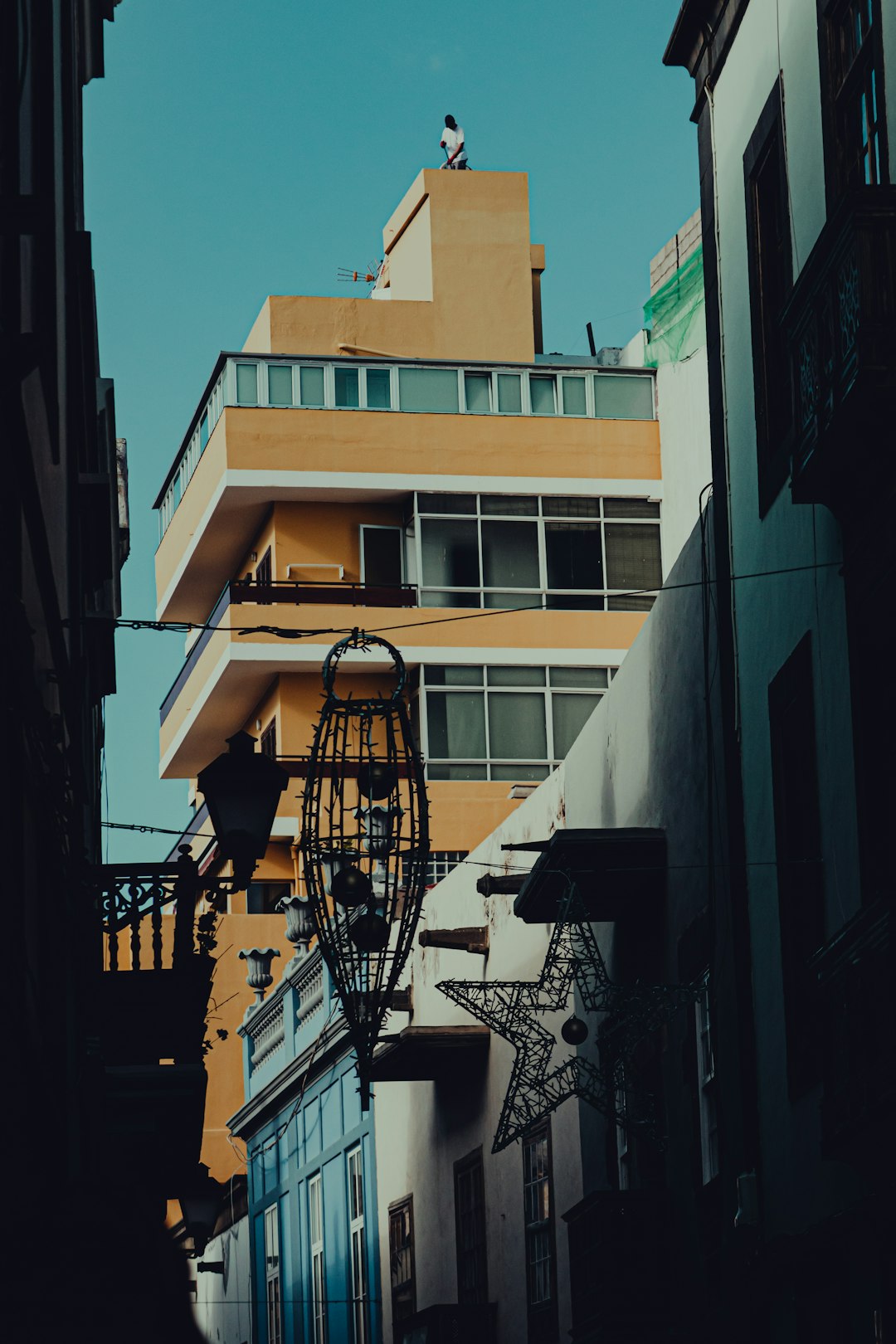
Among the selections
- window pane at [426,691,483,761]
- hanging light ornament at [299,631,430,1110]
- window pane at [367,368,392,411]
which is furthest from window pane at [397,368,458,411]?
hanging light ornament at [299,631,430,1110]

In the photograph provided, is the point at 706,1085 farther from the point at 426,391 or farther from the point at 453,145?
the point at 453,145

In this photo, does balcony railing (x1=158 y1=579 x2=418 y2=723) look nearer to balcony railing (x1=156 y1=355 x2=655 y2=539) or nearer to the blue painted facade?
balcony railing (x1=156 y1=355 x2=655 y2=539)

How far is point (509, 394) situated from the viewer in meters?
34.3

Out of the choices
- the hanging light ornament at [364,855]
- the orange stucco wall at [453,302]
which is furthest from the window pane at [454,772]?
the hanging light ornament at [364,855]

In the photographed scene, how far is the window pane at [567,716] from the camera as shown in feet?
109

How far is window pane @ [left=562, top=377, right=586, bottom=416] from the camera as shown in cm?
3466

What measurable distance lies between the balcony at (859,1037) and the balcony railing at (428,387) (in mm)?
25527

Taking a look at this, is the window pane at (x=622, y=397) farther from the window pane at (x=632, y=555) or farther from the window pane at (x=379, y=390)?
the window pane at (x=379, y=390)

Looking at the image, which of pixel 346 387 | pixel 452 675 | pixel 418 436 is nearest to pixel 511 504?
pixel 418 436

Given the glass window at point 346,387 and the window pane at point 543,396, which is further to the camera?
the window pane at point 543,396

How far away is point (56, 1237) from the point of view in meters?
2.70

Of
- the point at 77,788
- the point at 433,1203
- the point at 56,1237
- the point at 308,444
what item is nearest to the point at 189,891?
the point at 77,788

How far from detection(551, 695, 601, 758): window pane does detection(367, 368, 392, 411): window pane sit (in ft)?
18.2

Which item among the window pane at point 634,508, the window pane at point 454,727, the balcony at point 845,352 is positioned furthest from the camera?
the window pane at point 634,508
